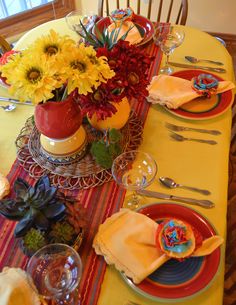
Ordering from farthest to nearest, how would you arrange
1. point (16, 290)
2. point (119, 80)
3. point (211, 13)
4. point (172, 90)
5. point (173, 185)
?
point (211, 13) < point (172, 90) < point (173, 185) < point (119, 80) < point (16, 290)

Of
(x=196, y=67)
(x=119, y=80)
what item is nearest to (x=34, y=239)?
(x=119, y=80)

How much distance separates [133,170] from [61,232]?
32 cm

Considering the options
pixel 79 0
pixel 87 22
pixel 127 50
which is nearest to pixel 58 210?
pixel 127 50

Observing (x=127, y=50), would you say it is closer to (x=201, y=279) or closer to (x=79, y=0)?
(x=201, y=279)

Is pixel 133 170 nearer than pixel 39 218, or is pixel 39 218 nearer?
pixel 39 218

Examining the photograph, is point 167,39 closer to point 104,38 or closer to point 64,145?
point 104,38

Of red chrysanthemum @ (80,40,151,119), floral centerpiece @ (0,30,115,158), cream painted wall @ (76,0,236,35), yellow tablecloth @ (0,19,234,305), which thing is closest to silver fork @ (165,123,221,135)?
yellow tablecloth @ (0,19,234,305)

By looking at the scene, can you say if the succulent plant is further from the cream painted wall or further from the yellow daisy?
the cream painted wall

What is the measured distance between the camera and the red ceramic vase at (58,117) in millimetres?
915

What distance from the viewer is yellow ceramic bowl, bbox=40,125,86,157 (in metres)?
1.01

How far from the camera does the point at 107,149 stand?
1.00m

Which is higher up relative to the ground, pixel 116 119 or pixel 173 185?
pixel 116 119

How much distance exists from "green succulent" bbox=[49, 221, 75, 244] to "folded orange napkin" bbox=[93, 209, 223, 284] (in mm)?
85

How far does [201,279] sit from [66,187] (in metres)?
0.46
